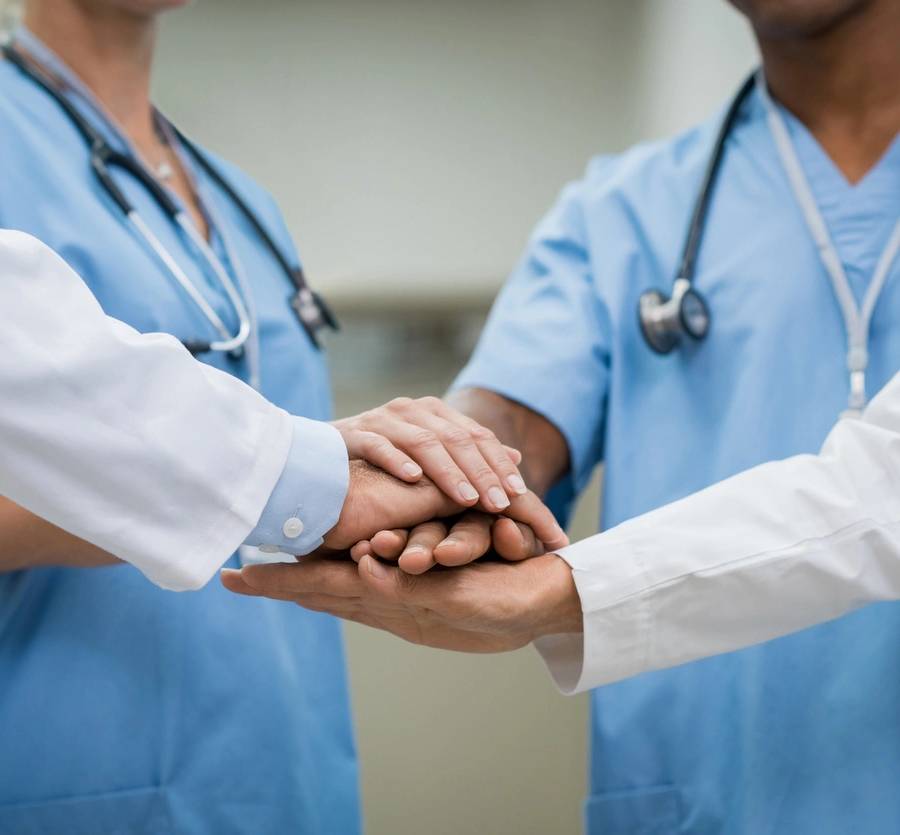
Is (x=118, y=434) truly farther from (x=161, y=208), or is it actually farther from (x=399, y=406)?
(x=161, y=208)

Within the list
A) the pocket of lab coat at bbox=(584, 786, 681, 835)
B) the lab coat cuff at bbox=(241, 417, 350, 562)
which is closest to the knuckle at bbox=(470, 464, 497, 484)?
the lab coat cuff at bbox=(241, 417, 350, 562)

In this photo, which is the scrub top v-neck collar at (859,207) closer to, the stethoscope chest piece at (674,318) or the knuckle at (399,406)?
the stethoscope chest piece at (674,318)

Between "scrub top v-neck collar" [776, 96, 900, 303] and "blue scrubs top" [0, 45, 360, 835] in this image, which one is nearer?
"blue scrubs top" [0, 45, 360, 835]

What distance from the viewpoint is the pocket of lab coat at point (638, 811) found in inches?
42.1

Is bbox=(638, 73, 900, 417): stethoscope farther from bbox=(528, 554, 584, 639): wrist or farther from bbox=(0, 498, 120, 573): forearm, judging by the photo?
bbox=(0, 498, 120, 573): forearm

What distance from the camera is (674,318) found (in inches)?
43.9

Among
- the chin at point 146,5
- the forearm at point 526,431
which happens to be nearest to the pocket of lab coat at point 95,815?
the forearm at point 526,431

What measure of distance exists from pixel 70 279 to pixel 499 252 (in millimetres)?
1759

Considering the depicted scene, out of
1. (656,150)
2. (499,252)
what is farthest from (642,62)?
(656,150)

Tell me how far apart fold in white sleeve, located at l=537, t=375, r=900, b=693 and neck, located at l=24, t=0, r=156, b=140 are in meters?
0.68

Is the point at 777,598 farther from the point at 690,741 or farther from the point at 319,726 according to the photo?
the point at 319,726

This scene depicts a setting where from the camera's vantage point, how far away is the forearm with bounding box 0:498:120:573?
894 mm

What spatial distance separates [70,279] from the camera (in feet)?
2.47

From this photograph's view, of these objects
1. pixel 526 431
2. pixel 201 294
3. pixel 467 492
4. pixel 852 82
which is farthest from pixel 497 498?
pixel 852 82
